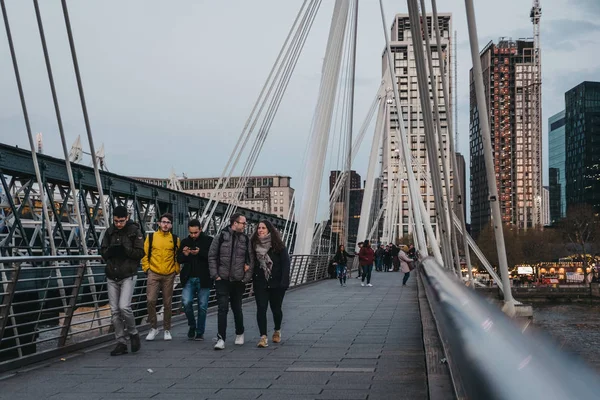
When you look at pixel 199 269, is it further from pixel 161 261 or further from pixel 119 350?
pixel 119 350

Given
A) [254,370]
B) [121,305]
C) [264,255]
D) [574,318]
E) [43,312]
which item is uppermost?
[264,255]

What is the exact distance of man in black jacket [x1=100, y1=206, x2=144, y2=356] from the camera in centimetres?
895

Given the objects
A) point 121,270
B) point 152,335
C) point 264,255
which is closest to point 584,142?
point 264,255

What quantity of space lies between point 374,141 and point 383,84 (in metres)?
5.56

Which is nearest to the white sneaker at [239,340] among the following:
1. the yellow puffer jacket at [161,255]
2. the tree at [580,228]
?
the yellow puffer jacket at [161,255]

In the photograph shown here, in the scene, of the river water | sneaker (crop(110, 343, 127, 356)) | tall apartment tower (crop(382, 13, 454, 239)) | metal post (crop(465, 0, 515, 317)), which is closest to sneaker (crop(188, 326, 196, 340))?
sneaker (crop(110, 343, 127, 356))

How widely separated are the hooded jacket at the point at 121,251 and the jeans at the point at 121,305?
0.09m

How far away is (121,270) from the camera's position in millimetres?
8953

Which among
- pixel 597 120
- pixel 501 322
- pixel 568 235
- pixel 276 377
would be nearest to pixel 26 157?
pixel 276 377

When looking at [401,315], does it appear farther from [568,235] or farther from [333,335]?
[568,235]

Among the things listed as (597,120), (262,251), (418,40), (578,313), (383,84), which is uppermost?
(597,120)

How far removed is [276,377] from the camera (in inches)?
287

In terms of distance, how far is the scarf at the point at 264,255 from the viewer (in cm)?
979

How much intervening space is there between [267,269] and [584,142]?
196 metres
